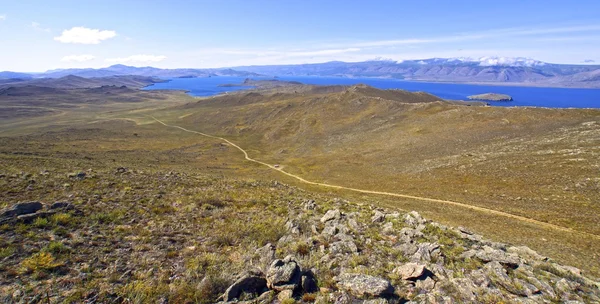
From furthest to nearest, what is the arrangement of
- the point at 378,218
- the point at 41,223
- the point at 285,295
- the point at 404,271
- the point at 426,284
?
the point at 378,218, the point at 41,223, the point at 404,271, the point at 426,284, the point at 285,295

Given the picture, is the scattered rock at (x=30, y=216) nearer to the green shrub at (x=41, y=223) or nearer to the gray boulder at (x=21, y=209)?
the green shrub at (x=41, y=223)

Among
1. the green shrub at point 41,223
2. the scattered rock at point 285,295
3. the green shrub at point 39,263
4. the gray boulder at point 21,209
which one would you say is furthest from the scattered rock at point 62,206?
the scattered rock at point 285,295

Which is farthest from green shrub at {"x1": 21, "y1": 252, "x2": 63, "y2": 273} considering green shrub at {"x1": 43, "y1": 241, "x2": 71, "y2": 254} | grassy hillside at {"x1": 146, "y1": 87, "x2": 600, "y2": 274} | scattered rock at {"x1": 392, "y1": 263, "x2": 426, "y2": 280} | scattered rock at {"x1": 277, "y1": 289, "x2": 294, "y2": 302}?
grassy hillside at {"x1": 146, "y1": 87, "x2": 600, "y2": 274}

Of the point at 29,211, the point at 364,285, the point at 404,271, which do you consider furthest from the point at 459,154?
the point at 29,211

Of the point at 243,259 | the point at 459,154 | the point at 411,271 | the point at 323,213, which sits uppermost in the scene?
the point at 411,271

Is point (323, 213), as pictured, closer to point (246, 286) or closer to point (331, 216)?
point (331, 216)

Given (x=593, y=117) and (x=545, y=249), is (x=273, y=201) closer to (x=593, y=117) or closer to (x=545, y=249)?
(x=545, y=249)
